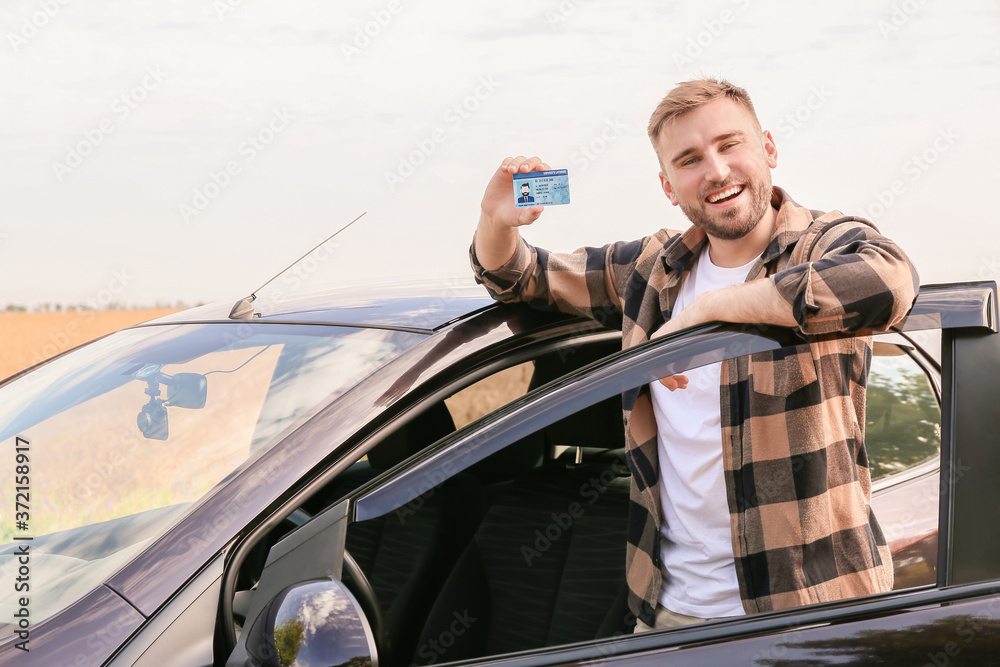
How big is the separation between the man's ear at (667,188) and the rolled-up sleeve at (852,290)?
65cm

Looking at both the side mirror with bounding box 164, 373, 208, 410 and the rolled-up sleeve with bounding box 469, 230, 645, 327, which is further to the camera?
the rolled-up sleeve with bounding box 469, 230, 645, 327

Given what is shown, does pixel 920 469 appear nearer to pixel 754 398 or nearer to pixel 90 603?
pixel 754 398

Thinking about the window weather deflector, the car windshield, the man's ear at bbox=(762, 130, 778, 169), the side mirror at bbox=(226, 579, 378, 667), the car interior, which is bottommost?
the car interior

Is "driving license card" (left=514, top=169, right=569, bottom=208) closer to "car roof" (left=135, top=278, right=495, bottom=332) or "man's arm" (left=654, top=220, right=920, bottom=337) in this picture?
"car roof" (left=135, top=278, right=495, bottom=332)

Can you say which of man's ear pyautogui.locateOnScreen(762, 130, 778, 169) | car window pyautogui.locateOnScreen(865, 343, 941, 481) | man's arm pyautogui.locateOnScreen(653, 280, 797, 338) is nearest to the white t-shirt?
man's arm pyautogui.locateOnScreen(653, 280, 797, 338)

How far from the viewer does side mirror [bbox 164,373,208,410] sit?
5.66 feet

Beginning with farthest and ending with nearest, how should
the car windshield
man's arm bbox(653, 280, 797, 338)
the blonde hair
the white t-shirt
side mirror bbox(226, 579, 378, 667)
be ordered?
1. the blonde hair
2. the white t-shirt
3. the car windshield
4. man's arm bbox(653, 280, 797, 338)
5. side mirror bbox(226, 579, 378, 667)

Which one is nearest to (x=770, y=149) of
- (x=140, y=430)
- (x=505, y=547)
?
(x=505, y=547)

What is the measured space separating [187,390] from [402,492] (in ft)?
2.62

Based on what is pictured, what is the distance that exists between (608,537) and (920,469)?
99 centimetres

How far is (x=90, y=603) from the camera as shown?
49.7 inches

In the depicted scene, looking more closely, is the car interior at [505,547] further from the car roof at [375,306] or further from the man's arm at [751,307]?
the man's arm at [751,307]

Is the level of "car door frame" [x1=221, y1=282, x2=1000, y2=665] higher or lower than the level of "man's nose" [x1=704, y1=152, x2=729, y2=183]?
lower

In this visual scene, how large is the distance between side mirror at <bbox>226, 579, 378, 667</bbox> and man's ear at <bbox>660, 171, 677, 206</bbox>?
4.34 feet
